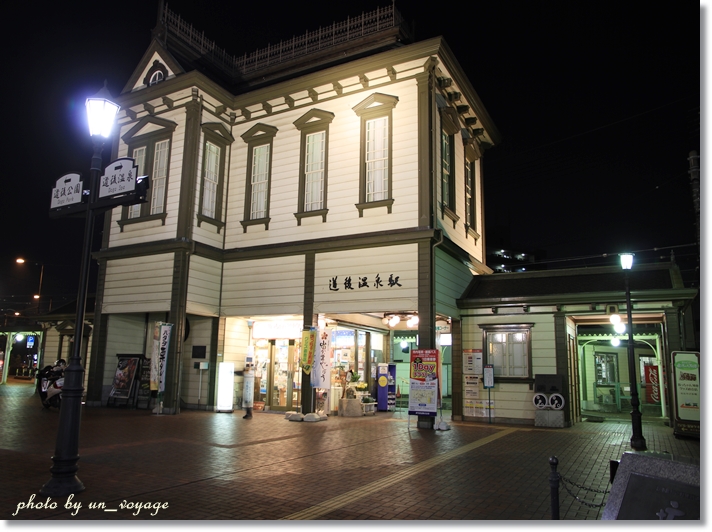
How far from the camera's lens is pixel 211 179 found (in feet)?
66.8

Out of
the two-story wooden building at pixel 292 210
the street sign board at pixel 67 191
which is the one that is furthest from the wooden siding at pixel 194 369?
the street sign board at pixel 67 191

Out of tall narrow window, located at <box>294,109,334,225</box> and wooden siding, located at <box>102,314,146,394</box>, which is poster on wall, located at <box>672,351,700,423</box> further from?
wooden siding, located at <box>102,314,146,394</box>

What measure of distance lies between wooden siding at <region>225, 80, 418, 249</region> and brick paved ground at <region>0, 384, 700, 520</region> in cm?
634

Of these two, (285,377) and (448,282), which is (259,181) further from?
(448,282)

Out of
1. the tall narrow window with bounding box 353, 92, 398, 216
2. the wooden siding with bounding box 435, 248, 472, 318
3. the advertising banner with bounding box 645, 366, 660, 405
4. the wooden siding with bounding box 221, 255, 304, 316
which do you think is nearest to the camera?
the wooden siding with bounding box 435, 248, 472, 318

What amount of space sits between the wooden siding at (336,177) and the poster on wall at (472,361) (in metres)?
4.54

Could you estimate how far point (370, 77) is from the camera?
1831 centimetres

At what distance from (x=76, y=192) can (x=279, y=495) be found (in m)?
5.79

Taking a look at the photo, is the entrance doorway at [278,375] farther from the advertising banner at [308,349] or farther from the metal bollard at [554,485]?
the metal bollard at [554,485]

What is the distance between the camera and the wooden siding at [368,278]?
54.0 ft

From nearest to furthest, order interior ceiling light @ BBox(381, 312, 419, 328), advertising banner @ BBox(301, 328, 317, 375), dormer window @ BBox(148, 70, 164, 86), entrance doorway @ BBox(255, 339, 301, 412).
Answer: advertising banner @ BBox(301, 328, 317, 375) < entrance doorway @ BBox(255, 339, 301, 412) < interior ceiling light @ BBox(381, 312, 419, 328) < dormer window @ BBox(148, 70, 164, 86)

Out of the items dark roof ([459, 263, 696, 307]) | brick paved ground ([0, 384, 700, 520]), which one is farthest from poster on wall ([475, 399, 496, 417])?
dark roof ([459, 263, 696, 307])

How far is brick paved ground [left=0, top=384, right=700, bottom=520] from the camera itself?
6.82 metres

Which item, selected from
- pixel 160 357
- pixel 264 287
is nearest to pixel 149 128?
pixel 264 287
